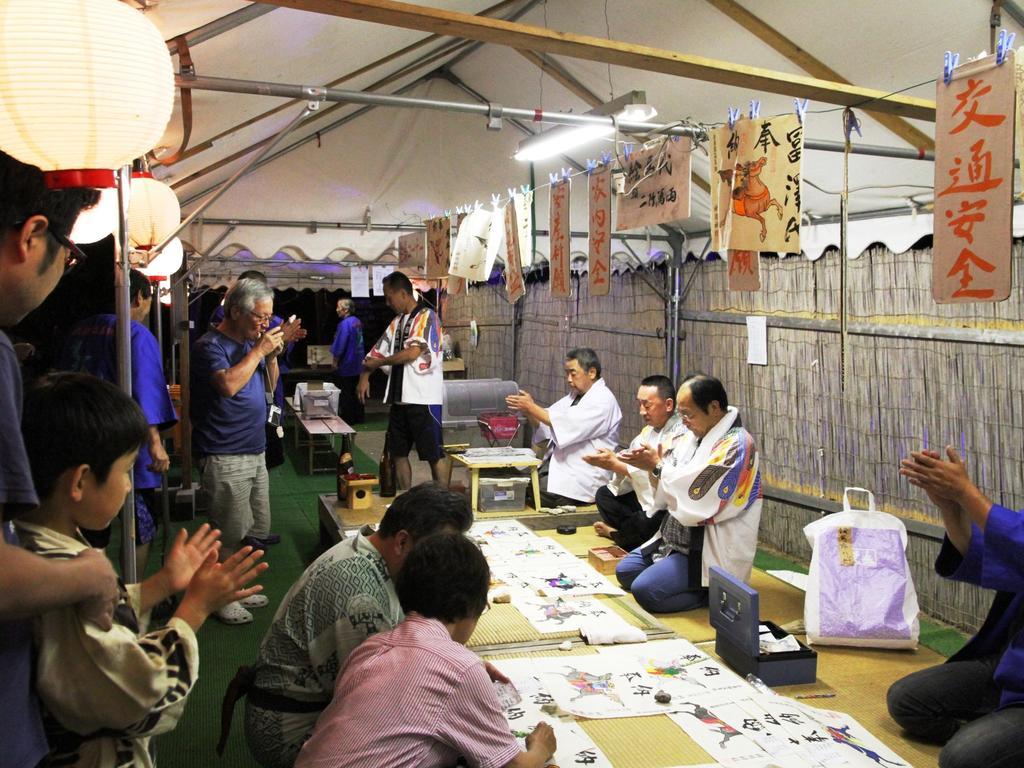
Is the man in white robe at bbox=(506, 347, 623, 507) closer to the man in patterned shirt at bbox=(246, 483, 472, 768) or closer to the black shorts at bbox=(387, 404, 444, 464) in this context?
the black shorts at bbox=(387, 404, 444, 464)

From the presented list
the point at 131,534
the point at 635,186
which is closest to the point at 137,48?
the point at 131,534

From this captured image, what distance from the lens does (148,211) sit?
458 cm

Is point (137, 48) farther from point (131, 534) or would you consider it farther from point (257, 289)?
point (257, 289)

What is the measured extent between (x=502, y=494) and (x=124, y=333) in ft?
14.6

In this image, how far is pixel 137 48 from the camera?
232 centimetres

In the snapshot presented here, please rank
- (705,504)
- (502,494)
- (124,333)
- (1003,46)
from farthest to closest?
1. (502,494)
2. (705,504)
3. (1003,46)
4. (124,333)

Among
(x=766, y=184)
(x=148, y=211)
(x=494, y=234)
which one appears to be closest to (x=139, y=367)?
(x=148, y=211)

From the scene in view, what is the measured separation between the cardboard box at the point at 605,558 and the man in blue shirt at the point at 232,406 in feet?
7.15

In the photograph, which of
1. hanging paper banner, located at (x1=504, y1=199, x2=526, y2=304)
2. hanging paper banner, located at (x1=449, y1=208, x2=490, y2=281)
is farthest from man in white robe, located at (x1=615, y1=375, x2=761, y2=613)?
hanging paper banner, located at (x1=449, y1=208, x2=490, y2=281)

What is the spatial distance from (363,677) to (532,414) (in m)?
4.68

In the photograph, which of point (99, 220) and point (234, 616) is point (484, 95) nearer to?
point (99, 220)

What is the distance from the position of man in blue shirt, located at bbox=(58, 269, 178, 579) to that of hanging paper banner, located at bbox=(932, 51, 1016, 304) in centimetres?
359

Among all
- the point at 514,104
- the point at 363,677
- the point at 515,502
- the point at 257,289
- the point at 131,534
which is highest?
the point at 514,104

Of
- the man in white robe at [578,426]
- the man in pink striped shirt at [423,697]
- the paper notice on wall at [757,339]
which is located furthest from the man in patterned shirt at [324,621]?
the paper notice on wall at [757,339]
